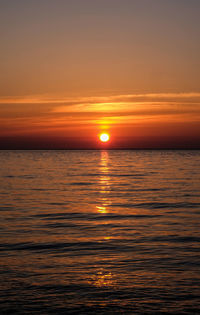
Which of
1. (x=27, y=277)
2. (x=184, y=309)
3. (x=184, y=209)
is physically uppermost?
(x=184, y=209)

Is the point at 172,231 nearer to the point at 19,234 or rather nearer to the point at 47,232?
the point at 47,232

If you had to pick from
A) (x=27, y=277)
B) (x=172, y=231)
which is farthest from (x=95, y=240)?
(x=27, y=277)

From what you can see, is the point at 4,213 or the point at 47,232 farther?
the point at 4,213

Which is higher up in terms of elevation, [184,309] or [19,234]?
[19,234]

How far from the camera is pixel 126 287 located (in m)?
10.1

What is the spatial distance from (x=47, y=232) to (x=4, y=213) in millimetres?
5790

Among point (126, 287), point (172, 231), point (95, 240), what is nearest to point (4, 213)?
point (95, 240)

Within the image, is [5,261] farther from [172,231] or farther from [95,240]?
[172,231]

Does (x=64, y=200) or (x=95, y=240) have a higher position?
(x=64, y=200)

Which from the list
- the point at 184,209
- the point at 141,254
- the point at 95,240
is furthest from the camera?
the point at 184,209

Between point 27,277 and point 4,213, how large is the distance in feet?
39.3

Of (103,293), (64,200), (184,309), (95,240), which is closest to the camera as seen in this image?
(184,309)

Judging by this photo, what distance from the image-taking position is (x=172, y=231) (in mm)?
Answer: 17531

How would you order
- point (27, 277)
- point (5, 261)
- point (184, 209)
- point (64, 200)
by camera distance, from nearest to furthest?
1. point (27, 277)
2. point (5, 261)
3. point (184, 209)
4. point (64, 200)
